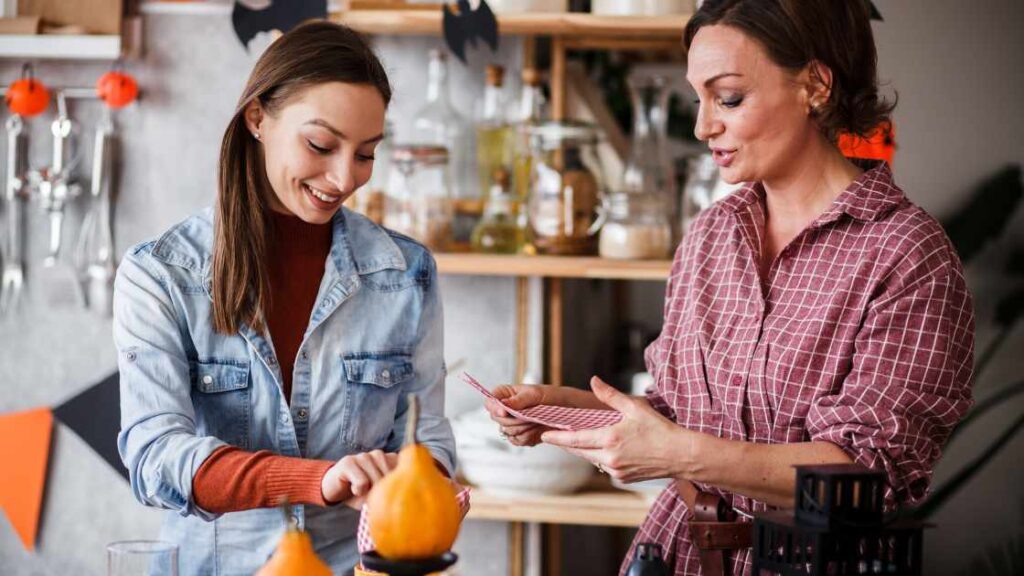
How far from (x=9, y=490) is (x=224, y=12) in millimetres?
1192

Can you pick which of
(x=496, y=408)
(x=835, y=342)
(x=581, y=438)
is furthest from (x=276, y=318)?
(x=835, y=342)

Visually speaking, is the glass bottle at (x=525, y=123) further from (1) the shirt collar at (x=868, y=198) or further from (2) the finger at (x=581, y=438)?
(2) the finger at (x=581, y=438)

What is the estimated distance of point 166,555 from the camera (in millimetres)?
1104

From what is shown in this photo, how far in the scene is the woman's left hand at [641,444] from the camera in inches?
53.6

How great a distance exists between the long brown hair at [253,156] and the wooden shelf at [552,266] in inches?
32.5

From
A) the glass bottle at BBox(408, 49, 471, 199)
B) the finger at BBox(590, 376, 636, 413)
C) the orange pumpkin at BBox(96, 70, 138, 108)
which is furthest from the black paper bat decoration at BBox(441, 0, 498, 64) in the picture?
the finger at BBox(590, 376, 636, 413)

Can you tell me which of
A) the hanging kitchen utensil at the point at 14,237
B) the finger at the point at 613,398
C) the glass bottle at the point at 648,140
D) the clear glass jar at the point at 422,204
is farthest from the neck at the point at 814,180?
the hanging kitchen utensil at the point at 14,237

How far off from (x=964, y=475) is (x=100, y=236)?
7.17ft

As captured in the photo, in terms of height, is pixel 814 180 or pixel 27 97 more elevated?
pixel 27 97

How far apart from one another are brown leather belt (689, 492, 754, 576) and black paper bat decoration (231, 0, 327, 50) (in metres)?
1.37

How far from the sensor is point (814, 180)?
5.06ft

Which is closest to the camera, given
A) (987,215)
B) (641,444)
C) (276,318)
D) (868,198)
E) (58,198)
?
(641,444)

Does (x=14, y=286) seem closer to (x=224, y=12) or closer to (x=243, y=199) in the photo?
(x=224, y=12)

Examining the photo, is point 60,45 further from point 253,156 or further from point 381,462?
point 381,462
